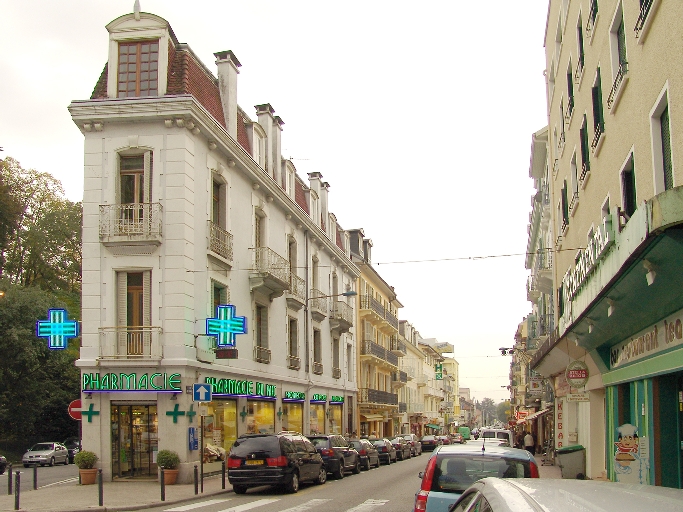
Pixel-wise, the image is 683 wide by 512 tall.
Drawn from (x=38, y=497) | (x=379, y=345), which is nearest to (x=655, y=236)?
(x=38, y=497)

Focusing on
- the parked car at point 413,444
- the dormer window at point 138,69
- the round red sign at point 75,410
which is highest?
the dormer window at point 138,69

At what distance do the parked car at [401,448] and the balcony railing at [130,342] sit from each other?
21564mm

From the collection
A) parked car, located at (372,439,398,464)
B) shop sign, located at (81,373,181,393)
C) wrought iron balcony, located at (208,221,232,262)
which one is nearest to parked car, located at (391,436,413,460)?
parked car, located at (372,439,398,464)

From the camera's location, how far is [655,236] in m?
7.32

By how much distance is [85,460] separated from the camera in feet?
74.4

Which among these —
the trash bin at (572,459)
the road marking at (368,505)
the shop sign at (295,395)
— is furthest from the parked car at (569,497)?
the shop sign at (295,395)

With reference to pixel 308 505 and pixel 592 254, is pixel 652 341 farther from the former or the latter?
pixel 308 505

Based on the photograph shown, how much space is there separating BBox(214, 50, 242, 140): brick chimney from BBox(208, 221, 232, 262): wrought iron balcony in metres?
3.69

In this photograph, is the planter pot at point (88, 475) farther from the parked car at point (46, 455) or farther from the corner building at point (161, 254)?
the parked car at point (46, 455)

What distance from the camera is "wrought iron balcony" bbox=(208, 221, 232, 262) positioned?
1024 inches

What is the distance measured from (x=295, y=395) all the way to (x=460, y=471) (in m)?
26.3

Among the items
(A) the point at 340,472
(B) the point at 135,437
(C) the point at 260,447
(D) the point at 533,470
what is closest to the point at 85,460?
(B) the point at 135,437

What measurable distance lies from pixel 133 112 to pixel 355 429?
99.2ft

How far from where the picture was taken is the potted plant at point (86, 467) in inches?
892
